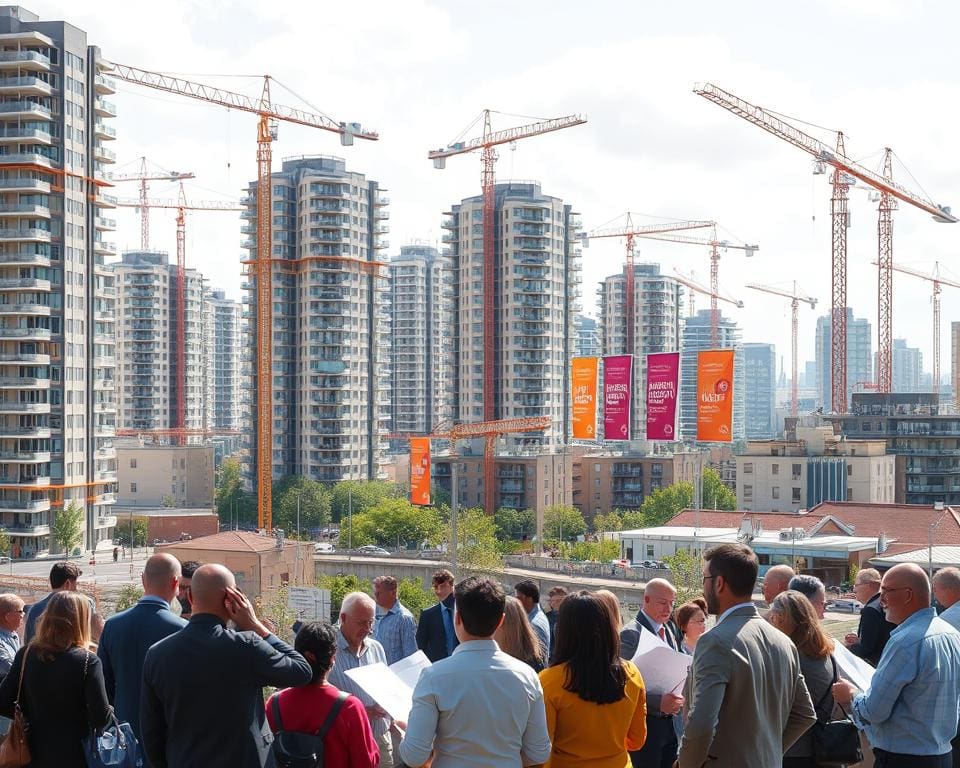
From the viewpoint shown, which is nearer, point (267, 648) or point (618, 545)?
point (267, 648)

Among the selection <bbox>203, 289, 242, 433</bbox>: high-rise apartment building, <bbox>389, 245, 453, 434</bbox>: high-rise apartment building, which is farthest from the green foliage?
<bbox>203, 289, 242, 433</bbox>: high-rise apartment building

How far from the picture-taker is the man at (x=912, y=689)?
6.75 metres

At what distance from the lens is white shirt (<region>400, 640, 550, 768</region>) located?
5.56 m

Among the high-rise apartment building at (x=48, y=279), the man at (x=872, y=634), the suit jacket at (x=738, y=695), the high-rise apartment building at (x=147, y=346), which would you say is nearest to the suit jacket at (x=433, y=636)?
the man at (x=872, y=634)

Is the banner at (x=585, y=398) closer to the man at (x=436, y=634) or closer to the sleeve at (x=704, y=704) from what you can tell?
the man at (x=436, y=634)

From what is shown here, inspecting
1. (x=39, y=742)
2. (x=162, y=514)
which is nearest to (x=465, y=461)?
(x=162, y=514)

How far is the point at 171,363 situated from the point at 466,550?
6751 centimetres

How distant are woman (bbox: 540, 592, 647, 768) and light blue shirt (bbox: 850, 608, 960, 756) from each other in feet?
5.45

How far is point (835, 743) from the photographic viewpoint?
665 cm

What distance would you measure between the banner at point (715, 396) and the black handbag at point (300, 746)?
1270 inches

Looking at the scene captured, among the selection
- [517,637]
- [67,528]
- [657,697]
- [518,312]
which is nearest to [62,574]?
[517,637]

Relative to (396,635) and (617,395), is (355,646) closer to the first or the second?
(396,635)

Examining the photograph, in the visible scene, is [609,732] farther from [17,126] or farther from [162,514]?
[162,514]

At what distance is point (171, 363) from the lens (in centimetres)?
12425
